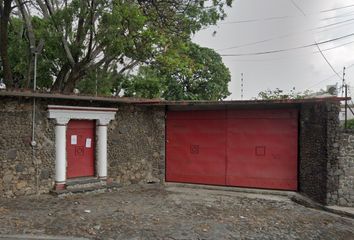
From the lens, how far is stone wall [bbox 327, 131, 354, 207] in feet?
36.3

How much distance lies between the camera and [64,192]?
11.1 m

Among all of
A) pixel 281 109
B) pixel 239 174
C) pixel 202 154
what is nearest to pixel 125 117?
pixel 202 154

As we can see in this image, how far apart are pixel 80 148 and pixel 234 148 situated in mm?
4873

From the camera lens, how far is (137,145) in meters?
13.4

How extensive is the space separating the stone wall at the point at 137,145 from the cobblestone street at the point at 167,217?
53.8 inches

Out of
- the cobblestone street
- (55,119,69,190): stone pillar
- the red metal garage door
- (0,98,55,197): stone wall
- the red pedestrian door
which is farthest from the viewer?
the red metal garage door

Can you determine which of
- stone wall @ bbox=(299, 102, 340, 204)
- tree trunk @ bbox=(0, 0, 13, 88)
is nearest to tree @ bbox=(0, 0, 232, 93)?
tree trunk @ bbox=(0, 0, 13, 88)

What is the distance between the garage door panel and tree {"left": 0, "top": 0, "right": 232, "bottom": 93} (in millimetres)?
2490

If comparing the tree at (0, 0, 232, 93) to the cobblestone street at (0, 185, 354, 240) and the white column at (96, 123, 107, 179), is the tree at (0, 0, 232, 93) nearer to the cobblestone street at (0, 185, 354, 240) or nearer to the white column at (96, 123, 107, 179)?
the white column at (96, 123, 107, 179)

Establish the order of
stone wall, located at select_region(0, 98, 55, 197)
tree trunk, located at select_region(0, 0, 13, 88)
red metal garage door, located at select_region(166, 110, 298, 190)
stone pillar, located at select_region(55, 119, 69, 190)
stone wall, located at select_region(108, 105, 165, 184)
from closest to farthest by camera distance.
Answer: stone wall, located at select_region(0, 98, 55, 197)
stone pillar, located at select_region(55, 119, 69, 190)
red metal garage door, located at select_region(166, 110, 298, 190)
stone wall, located at select_region(108, 105, 165, 184)
tree trunk, located at select_region(0, 0, 13, 88)

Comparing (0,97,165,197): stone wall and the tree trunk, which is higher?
the tree trunk

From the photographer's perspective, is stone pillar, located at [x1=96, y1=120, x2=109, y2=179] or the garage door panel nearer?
stone pillar, located at [x1=96, y1=120, x2=109, y2=179]

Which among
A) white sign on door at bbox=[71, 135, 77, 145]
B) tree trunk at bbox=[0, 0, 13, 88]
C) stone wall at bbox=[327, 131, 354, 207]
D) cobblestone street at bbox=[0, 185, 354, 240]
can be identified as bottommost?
cobblestone street at bbox=[0, 185, 354, 240]

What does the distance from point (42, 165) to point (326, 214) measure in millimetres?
7641
